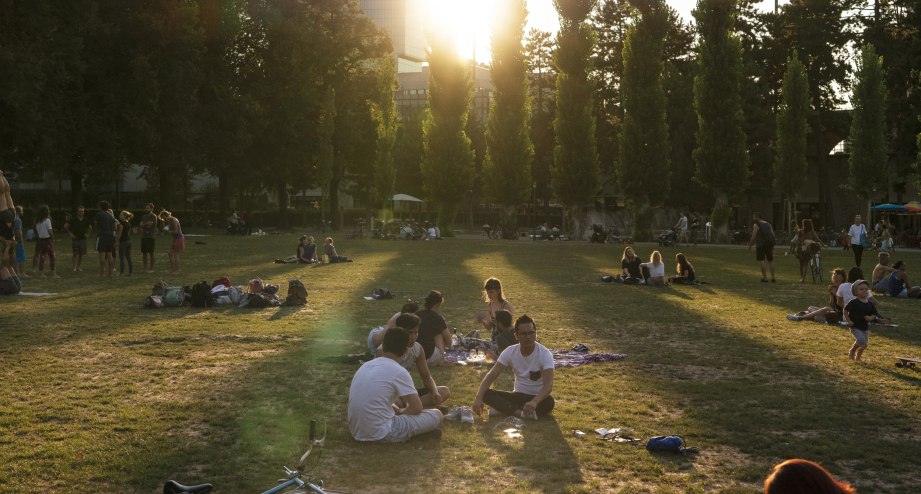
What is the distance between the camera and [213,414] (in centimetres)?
980

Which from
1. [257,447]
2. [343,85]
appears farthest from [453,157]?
[257,447]

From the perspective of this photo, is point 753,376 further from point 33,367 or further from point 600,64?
point 600,64

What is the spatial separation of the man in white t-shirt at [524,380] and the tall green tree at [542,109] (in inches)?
2447

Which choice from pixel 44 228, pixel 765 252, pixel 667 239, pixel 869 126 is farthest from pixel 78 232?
pixel 869 126

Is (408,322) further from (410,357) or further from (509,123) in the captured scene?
(509,123)

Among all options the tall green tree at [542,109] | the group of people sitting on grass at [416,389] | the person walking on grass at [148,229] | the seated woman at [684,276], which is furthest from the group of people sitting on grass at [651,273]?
the tall green tree at [542,109]

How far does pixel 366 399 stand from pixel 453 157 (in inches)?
2251

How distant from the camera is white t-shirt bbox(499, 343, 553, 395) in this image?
32.7 feet

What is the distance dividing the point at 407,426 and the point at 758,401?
440cm

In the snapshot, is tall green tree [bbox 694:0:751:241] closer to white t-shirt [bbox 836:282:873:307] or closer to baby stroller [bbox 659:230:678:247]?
baby stroller [bbox 659:230:678:247]

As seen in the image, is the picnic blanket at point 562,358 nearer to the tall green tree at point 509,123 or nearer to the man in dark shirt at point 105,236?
the man in dark shirt at point 105,236

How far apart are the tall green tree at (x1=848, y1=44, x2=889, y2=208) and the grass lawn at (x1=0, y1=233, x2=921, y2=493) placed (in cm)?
3664

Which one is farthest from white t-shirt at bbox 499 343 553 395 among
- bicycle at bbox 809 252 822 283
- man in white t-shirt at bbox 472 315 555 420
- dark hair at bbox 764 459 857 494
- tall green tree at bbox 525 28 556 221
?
tall green tree at bbox 525 28 556 221

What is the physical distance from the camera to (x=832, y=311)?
57.9 feet
